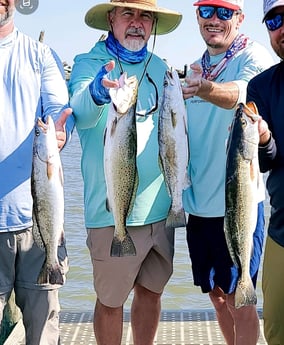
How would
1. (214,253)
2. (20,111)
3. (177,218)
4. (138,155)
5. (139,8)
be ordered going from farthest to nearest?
1. (214,253)
2. (138,155)
3. (139,8)
4. (177,218)
5. (20,111)

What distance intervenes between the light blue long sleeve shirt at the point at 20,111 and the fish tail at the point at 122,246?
518 mm

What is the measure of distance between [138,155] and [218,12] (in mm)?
1070

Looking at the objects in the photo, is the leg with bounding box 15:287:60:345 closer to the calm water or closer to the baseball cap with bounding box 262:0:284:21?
the baseball cap with bounding box 262:0:284:21

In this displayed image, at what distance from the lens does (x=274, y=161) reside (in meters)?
4.16

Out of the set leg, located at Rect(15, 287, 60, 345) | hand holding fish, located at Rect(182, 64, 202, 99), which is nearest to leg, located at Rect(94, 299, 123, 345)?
leg, located at Rect(15, 287, 60, 345)

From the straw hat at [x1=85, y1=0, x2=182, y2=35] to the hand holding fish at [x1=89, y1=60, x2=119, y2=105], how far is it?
0.62 m

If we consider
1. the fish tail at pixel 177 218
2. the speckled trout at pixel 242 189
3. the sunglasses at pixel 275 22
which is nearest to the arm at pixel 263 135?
the speckled trout at pixel 242 189

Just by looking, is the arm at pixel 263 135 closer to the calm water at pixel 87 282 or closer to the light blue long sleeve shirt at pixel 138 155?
the light blue long sleeve shirt at pixel 138 155

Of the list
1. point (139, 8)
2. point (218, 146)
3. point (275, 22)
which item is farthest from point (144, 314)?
point (275, 22)

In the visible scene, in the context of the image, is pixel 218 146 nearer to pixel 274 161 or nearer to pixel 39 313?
pixel 274 161

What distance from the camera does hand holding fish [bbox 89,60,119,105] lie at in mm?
4166

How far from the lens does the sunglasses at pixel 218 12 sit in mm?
4836

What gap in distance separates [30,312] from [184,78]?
1.69 m

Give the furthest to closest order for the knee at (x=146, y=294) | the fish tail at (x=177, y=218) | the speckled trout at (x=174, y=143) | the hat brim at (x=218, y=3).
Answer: the knee at (x=146, y=294) < the hat brim at (x=218, y=3) < the fish tail at (x=177, y=218) < the speckled trout at (x=174, y=143)
